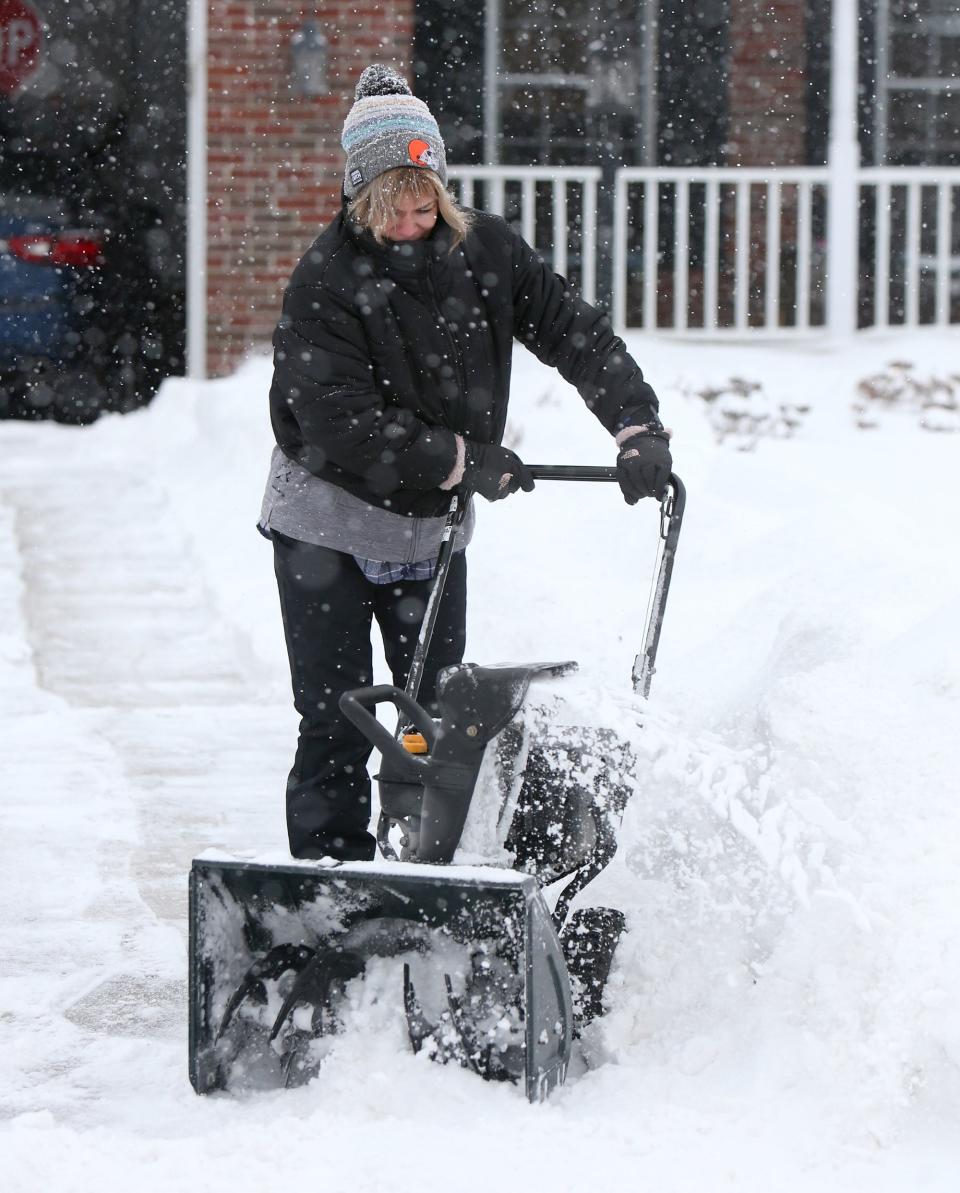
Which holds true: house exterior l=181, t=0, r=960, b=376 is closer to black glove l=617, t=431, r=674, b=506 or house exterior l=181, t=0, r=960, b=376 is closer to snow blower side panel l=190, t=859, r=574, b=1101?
black glove l=617, t=431, r=674, b=506

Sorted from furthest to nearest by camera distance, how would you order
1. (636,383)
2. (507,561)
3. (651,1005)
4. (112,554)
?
(112,554)
(507,561)
(636,383)
(651,1005)

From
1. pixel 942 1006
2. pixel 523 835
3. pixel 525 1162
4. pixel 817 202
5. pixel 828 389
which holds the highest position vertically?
pixel 817 202

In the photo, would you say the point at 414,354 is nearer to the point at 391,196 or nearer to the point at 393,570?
the point at 391,196

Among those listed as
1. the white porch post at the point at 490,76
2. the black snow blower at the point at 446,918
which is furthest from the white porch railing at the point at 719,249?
the black snow blower at the point at 446,918

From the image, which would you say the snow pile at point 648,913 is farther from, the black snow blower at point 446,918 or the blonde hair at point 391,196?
the blonde hair at point 391,196

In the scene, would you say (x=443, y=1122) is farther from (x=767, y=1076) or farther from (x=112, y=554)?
(x=112, y=554)

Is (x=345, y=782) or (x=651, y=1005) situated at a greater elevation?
(x=345, y=782)

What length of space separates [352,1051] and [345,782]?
89 cm

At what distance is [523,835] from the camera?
3.27 metres

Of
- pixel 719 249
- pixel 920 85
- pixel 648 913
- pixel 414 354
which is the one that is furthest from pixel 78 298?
pixel 648 913

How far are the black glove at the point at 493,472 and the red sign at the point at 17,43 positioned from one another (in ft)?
30.8

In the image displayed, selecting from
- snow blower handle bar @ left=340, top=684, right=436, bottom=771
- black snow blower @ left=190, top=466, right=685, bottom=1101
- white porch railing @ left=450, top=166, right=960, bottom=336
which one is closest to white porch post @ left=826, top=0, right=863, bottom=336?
white porch railing @ left=450, top=166, right=960, bottom=336

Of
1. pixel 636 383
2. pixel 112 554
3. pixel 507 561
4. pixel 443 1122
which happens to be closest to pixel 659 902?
pixel 443 1122

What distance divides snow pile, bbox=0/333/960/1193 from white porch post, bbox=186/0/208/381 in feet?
14.9
